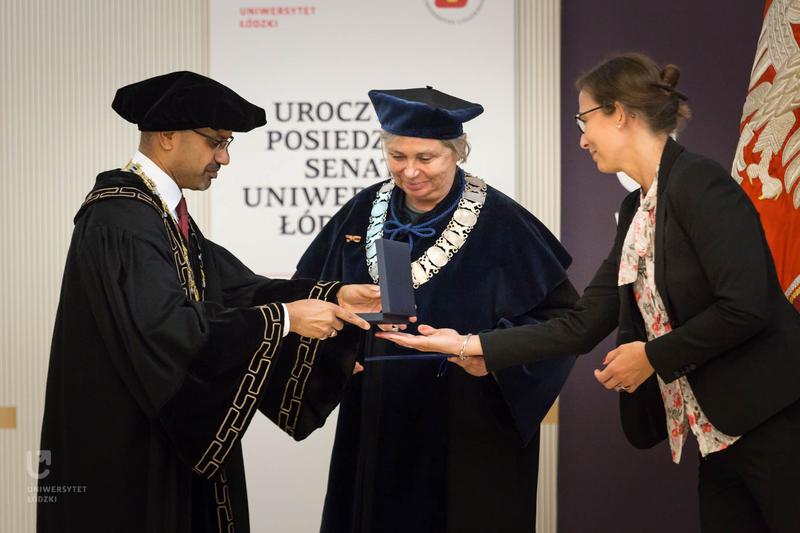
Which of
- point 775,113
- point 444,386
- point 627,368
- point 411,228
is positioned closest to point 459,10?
point 411,228

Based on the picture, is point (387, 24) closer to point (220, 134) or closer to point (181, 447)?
point (220, 134)

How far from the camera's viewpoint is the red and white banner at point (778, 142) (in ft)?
9.14

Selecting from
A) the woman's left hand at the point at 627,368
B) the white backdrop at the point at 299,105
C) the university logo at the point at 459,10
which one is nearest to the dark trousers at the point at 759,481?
the woman's left hand at the point at 627,368

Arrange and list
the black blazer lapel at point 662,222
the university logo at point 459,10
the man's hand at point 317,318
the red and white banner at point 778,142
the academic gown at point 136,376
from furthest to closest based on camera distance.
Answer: the university logo at point 459,10 < the red and white banner at point 778,142 < the man's hand at point 317,318 < the academic gown at point 136,376 < the black blazer lapel at point 662,222

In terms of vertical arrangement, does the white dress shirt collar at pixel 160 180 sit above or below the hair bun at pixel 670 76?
below

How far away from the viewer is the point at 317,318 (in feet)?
8.83

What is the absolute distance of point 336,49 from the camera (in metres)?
4.43

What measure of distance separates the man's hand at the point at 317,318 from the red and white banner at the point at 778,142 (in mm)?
1259

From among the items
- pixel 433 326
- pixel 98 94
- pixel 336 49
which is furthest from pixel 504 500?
pixel 98 94

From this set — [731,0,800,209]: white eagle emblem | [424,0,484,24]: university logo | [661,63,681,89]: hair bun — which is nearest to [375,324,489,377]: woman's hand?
[661,63,681,89]: hair bun

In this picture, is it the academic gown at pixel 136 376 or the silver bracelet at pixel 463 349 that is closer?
the academic gown at pixel 136 376

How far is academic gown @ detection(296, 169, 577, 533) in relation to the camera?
2896 mm

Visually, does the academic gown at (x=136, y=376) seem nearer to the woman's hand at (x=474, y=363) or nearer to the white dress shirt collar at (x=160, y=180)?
the white dress shirt collar at (x=160, y=180)

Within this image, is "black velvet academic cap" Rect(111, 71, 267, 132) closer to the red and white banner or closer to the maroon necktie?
the maroon necktie
